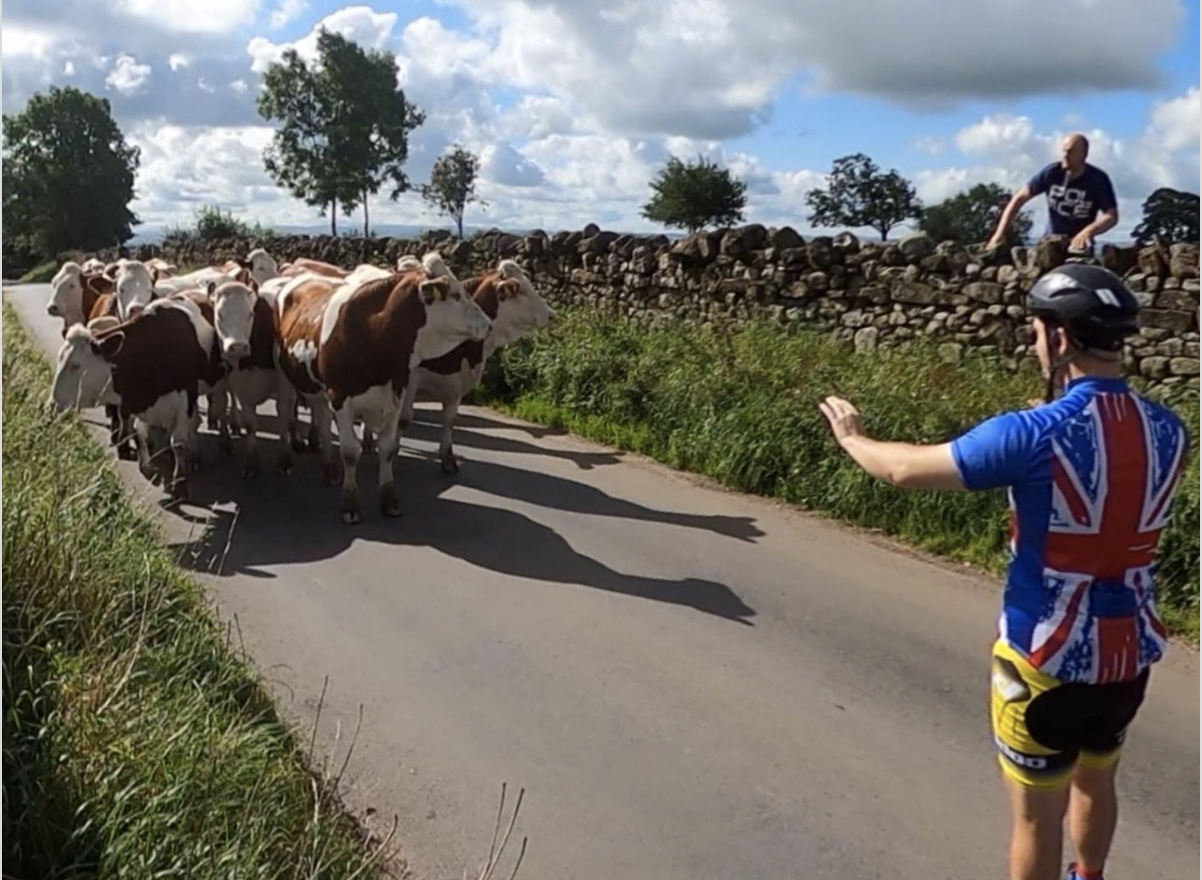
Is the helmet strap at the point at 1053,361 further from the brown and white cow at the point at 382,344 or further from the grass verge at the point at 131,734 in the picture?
the brown and white cow at the point at 382,344

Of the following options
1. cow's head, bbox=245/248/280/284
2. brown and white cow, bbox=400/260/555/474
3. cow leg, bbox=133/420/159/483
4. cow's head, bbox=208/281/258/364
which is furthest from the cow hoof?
cow's head, bbox=245/248/280/284

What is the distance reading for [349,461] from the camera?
8453mm

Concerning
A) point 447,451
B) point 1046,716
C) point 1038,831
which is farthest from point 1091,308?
point 447,451

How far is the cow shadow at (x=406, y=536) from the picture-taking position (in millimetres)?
7062

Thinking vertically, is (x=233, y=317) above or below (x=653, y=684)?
above

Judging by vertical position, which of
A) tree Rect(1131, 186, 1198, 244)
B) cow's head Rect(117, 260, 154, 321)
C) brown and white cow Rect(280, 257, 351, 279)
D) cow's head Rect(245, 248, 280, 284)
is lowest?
cow's head Rect(117, 260, 154, 321)

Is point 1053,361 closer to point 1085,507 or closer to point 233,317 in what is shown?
point 1085,507

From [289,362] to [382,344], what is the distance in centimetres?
129

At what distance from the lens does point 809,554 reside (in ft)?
24.9

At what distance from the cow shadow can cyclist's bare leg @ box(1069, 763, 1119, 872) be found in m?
3.04

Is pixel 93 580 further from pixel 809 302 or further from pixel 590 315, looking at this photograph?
pixel 590 315

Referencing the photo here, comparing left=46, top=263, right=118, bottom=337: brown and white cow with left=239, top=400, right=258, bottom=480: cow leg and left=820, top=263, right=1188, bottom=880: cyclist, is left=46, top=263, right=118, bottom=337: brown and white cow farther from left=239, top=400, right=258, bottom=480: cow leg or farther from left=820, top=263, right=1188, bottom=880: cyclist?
left=820, top=263, right=1188, bottom=880: cyclist

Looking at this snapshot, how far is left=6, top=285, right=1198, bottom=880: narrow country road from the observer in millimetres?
4281

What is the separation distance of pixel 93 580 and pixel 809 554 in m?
4.45
